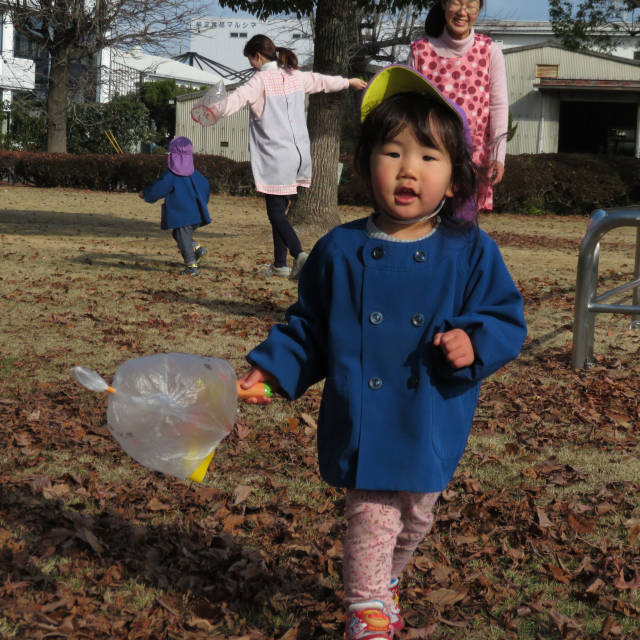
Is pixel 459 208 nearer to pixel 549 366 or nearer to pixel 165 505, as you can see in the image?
pixel 165 505

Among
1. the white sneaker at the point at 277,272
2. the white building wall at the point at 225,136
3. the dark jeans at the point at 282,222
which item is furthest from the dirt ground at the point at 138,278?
the white building wall at the point at 225,136

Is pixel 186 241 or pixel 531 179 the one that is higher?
pixel 531 179

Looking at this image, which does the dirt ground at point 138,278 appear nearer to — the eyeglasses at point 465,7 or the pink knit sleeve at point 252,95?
the pink knit sleeve at point 252,95

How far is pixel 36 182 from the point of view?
84.2ft

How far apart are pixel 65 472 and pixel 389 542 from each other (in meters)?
1.92

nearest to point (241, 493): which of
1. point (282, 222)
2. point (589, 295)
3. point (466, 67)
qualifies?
point (466, 67)

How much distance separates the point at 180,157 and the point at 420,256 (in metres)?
6.68

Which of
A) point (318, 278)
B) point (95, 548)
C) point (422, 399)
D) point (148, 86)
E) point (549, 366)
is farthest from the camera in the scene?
point (148, 86)

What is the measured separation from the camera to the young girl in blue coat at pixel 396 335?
2.03 metres

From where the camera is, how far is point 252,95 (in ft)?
24.1

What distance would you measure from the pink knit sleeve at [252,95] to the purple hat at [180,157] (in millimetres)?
1121

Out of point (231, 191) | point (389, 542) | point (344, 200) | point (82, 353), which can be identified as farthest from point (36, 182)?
point (389, 542)

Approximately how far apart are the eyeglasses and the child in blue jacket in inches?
174

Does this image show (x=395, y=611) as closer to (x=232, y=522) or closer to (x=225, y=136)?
(x=232, y=522)
